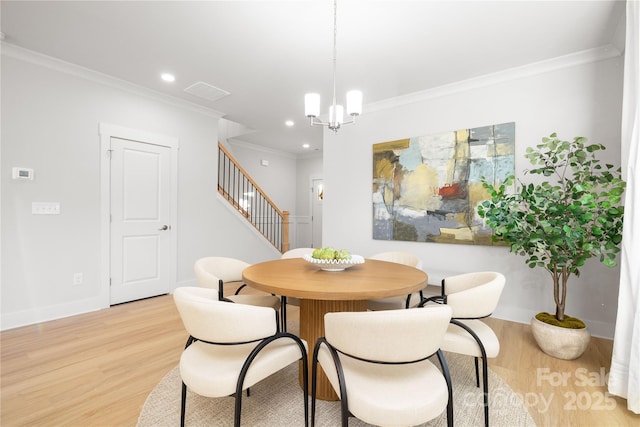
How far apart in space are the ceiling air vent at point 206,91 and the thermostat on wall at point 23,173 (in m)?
1.90

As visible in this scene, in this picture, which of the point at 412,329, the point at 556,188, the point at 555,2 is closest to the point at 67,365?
the point at 412,329

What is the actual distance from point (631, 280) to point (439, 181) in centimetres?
206

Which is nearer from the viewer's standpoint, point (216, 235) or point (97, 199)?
point (97, 199)

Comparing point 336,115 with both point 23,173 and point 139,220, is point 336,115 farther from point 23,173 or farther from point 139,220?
point 23,173

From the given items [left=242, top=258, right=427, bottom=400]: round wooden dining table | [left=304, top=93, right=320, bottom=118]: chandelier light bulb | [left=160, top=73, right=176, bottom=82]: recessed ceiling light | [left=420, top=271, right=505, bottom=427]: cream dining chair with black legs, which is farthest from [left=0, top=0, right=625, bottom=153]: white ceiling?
[left=420, top=271, right=505, bottom=427]: cream dining chair with black legs

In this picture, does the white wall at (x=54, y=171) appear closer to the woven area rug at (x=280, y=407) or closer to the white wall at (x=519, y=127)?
the woven area rug at (x=280, y=407)

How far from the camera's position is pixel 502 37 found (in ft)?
8.85

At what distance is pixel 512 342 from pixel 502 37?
9.12 ft

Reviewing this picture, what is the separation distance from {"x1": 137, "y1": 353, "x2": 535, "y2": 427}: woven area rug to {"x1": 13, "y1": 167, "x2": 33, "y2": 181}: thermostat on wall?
2.61m

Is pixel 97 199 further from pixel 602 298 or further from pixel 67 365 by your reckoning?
pixel 602 298

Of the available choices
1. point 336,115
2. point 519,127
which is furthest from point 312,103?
point 519,127

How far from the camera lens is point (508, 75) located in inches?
130

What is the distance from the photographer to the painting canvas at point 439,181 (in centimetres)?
337

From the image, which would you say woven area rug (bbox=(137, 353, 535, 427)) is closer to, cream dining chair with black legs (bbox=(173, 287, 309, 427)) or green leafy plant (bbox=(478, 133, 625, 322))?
cream dining chair with black legs (bbox=(173, 287, 309, 427))
